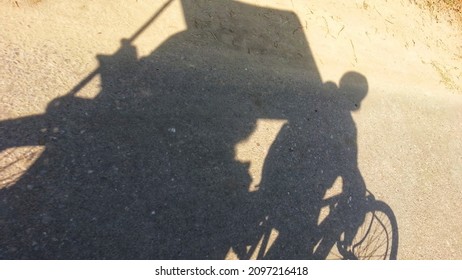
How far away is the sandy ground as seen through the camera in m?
3.83

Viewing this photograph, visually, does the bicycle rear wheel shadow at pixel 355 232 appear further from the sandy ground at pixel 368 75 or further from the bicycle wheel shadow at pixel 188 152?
the sandy ground at pixel 368 75

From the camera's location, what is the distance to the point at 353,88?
5621mm

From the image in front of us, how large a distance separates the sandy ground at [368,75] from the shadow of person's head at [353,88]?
→ 119 millimetres

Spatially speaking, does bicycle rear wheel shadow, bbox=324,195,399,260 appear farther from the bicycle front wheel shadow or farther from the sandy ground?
the sandy ground

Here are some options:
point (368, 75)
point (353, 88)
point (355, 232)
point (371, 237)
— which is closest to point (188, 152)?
point (355, 232)

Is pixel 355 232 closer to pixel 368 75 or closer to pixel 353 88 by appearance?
pixel 353 88

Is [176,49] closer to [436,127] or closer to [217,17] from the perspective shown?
[217,17]

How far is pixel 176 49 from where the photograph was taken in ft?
15.1

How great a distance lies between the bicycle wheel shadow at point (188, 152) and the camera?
3.33 metres

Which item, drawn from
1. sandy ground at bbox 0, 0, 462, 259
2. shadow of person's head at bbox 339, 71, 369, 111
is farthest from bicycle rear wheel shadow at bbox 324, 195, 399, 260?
shadow of person's head at bbox 339, 71, 369, 111

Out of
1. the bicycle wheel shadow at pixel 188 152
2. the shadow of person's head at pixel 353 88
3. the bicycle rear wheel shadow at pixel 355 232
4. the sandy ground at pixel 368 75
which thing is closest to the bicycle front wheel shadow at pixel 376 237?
the bicycle rear wheel shadow at pixel 355 232

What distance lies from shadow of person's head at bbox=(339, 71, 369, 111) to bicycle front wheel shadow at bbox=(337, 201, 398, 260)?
5.66ft

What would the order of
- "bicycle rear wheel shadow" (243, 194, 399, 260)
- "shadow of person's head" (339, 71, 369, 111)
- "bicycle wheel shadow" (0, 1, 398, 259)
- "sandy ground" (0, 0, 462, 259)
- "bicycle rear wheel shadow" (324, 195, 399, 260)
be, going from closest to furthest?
1. "bicycle wheel shadow" (0, 1, 398, 259)
2. "sandy ground" (0, 0, 462, 259)
3. "bicycle rear wheel shadow" (243, 194, 399, 260)
4. "bicycle rear wheel shadow" (324, 195, 399, 260)
5. "shadow of person's head" (339, 71, 369, 111)

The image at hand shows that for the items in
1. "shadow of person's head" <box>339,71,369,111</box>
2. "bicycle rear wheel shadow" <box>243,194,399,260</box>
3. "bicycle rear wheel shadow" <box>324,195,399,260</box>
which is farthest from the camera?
"shadow of person's head" <box>339,71,369,111</box>
